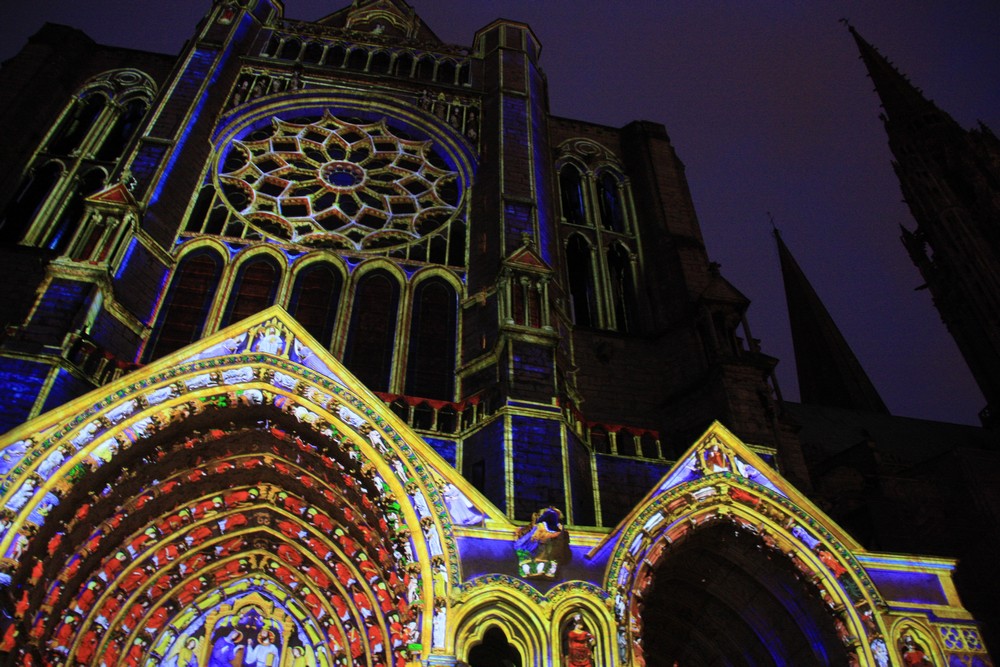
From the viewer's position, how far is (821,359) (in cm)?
3938

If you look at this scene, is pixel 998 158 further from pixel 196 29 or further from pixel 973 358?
pixel 196 29

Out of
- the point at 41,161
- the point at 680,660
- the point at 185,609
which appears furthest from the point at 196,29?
the point at 680,660

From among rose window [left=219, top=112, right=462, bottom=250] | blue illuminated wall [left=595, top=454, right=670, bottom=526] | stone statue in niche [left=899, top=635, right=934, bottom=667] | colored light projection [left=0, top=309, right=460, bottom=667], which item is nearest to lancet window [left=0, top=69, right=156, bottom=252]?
rose window [left=219, top=112, right=462, bottom=250]

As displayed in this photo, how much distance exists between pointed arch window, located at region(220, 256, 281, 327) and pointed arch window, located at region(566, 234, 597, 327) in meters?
5.76

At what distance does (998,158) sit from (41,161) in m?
37.0

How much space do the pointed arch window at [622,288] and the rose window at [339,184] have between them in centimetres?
360

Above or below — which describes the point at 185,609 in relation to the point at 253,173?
below

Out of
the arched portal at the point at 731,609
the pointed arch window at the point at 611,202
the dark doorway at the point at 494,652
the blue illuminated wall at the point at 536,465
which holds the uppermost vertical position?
the pointed arch window at the point at 611,202

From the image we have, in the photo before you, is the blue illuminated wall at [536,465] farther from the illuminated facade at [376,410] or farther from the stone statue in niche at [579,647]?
the stone statue in niche at [579,647]

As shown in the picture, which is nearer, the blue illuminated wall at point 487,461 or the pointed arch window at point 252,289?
the blue illuminated wall at point 487,461

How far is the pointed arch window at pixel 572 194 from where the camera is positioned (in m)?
18.1

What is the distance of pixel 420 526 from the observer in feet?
27.2

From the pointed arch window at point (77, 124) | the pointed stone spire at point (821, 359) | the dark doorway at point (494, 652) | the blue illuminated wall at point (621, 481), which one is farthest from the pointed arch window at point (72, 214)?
the pointed stone spire at point (821, 359)

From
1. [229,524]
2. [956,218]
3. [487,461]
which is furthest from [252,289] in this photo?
[956,218]
